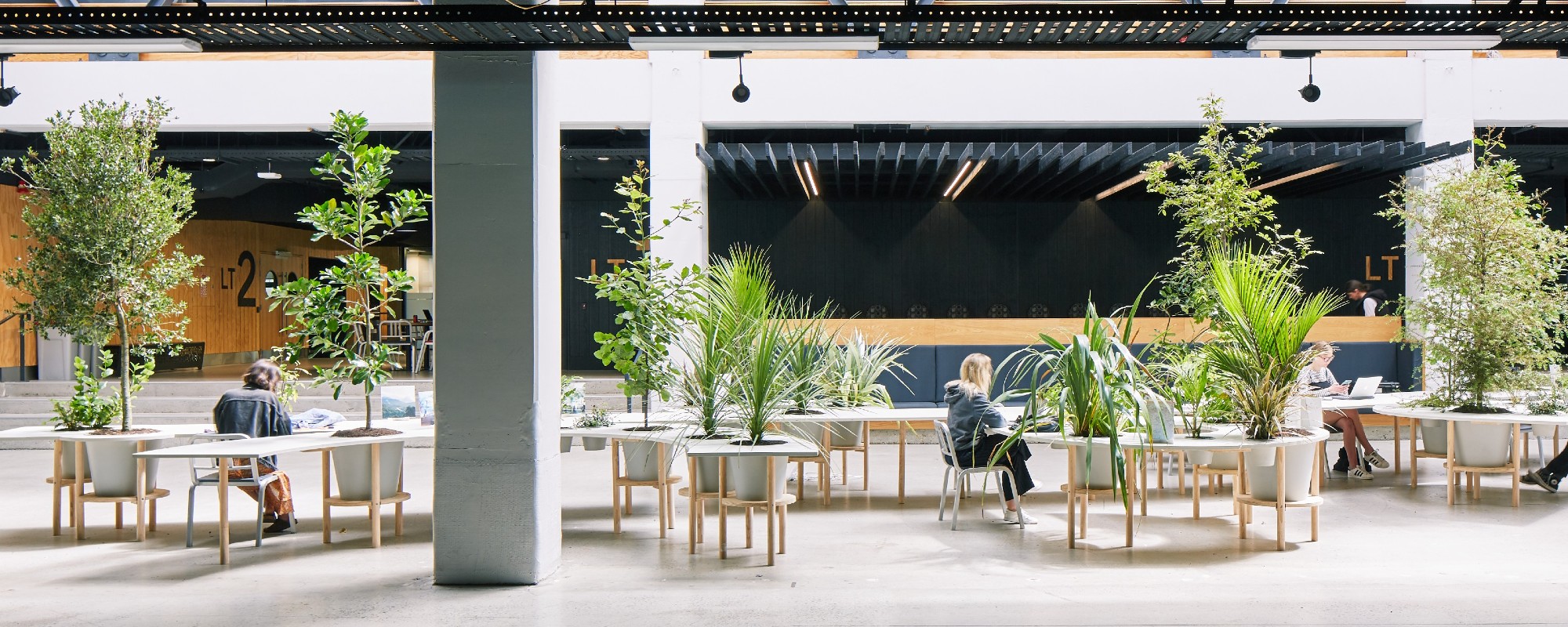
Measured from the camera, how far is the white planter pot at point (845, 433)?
24.8 feet

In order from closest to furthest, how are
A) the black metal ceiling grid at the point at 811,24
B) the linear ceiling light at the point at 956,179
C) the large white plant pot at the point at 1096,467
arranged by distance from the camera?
the black metal ceiling grid at the point at 811,24
the large white plant pot at the point at 1096,467
the linear ceiling light at the point at 956,179

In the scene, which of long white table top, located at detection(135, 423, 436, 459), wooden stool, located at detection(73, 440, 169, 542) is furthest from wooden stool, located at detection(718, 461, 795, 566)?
wooden stool, located at detection(73, 440, 169, 542)

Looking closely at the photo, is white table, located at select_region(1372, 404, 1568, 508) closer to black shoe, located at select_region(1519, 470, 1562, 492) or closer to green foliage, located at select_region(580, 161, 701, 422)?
black shoe, located at select_region(1519, 470, 1562, 492)

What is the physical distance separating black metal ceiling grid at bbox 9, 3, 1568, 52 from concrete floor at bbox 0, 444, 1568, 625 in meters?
2.26

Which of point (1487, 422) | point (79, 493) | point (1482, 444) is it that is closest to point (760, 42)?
point (79, 493)

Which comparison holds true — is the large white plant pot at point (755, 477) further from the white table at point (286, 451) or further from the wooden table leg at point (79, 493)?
the wooden table leg at point (79, 493)

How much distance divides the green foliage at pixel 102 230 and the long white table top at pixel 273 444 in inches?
44.8

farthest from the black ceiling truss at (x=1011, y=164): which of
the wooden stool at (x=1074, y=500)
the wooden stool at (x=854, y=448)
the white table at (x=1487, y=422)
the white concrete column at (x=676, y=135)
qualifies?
the wooden stool at (x=1074, y=500)

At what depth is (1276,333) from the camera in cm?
555

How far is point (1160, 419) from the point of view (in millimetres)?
5520

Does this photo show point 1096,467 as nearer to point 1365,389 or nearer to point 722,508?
point 722,508

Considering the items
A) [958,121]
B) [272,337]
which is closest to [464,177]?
[958,121]

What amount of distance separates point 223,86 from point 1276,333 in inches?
432

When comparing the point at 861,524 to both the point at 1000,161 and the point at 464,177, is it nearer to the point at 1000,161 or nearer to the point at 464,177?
the point at 464,177
